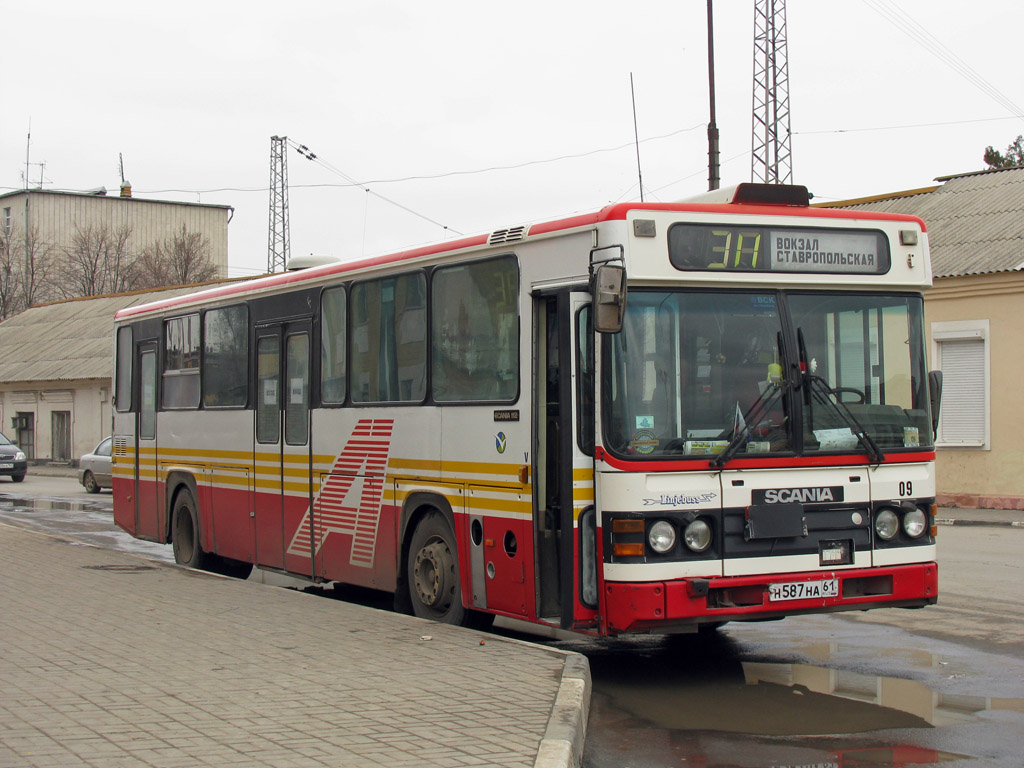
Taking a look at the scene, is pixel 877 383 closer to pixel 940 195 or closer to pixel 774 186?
pixel 774 186

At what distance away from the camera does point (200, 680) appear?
7.42m

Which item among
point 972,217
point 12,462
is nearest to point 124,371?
point 972,217

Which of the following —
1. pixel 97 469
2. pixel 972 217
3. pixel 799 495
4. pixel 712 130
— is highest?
pixel 712 130

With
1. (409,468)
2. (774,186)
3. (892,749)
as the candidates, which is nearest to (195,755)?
(892,749)

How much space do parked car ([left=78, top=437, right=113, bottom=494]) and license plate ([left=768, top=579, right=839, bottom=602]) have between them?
26.4 meters

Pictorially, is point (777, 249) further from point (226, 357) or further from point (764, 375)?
point (226, 357)

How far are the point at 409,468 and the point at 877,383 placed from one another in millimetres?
3732

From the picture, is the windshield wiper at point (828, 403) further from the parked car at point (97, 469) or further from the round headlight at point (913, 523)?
the parked car at point (97, 469)

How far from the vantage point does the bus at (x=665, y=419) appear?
804 cm

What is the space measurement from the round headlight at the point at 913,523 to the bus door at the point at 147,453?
9.69 meters

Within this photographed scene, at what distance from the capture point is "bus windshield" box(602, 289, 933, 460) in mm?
8062

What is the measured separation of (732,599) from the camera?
8.09 m

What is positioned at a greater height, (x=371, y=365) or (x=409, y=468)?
(x=371, y=365)

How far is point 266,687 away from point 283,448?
5411mm
